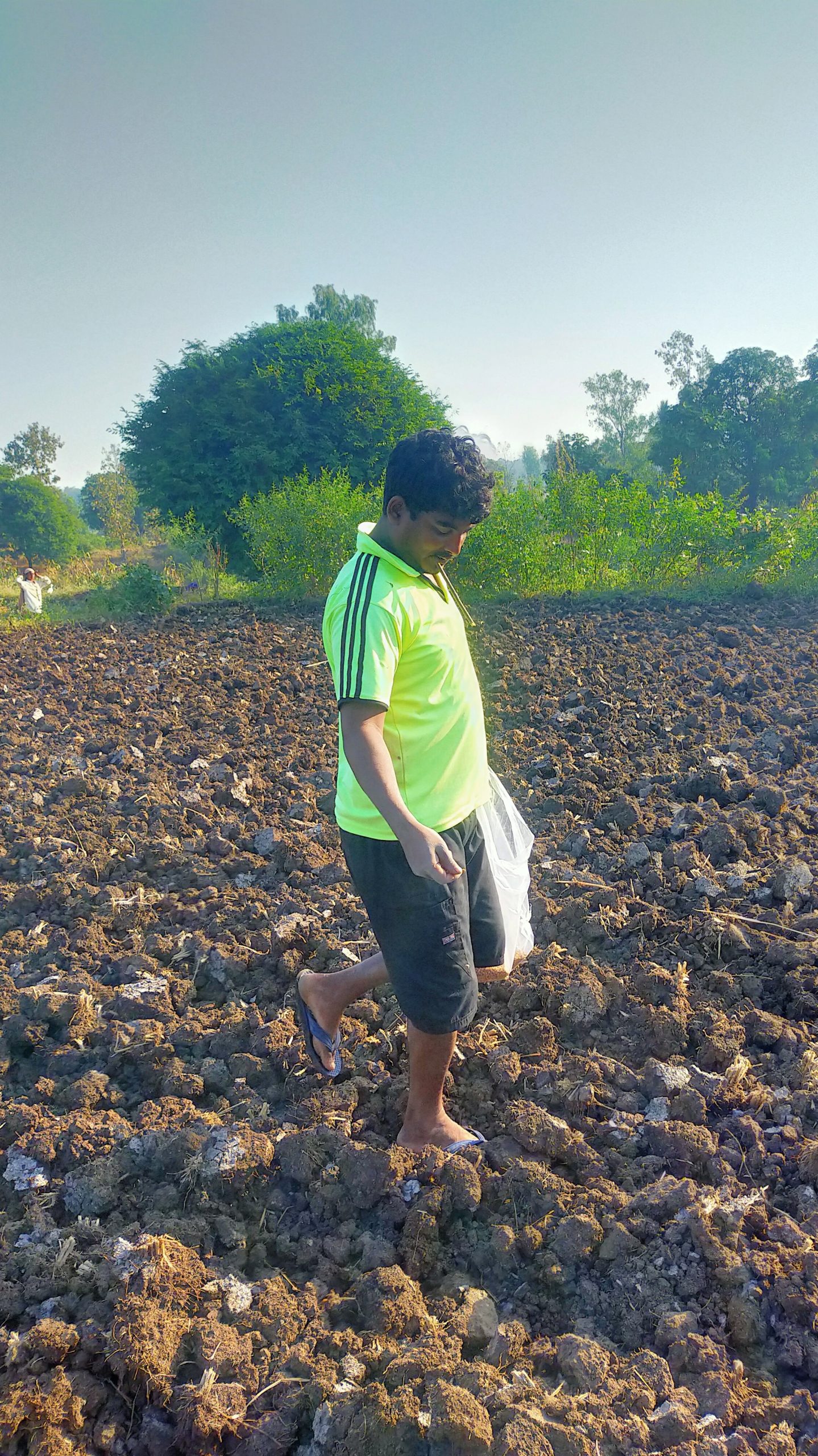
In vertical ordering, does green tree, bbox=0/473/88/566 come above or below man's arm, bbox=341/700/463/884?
above

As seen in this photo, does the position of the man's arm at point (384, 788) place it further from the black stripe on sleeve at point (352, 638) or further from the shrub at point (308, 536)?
the shrub at point (308, 536)

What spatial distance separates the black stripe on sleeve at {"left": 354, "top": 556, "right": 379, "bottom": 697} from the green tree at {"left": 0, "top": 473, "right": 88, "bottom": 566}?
3260 centimetres

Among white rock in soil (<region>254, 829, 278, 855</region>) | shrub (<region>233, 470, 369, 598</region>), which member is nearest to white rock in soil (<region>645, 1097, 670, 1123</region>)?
white rock in soil (<region>254, 829, 278, 855</region>)

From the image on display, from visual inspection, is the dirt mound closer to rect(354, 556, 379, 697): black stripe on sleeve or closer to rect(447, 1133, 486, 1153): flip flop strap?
rect(447, 1133, 486, 1153): flip flop strap

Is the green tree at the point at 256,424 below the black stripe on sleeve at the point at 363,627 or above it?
above

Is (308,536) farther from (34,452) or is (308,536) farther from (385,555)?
(34,452)

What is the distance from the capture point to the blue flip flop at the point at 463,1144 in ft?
7.14

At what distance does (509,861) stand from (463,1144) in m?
0.71

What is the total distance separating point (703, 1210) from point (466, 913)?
0.84 m

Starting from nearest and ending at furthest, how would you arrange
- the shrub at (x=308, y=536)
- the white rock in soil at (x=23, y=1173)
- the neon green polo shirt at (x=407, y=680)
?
the neon green polo shirt at (x=407, y=680)
the white rock in soil at (x=23, y=1173)
the shrub at (x=308, y=536)

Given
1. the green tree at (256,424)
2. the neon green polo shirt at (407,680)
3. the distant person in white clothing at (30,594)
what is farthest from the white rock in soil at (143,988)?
the green tree at (256,424)

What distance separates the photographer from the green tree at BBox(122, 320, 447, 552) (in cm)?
1730

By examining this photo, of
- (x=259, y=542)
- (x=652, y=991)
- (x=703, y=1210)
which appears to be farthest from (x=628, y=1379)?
(x=259, y=542)

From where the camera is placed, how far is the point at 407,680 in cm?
185
